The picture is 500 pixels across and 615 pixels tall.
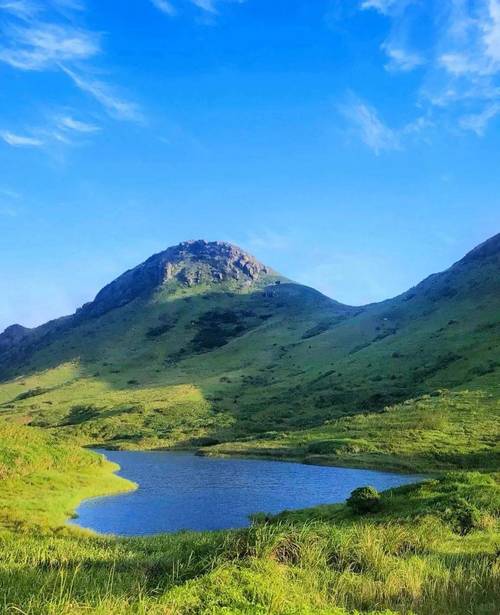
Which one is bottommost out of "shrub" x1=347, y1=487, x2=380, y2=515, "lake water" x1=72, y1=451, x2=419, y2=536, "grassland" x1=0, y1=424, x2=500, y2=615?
"lake water" x1=72, y1=451, x2=419, y2=536

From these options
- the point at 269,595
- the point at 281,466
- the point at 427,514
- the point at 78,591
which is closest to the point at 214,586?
the point at 269,595

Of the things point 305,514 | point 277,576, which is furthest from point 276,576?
point 305,514

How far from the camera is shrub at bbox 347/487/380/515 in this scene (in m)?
36.9

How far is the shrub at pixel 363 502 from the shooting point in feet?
121

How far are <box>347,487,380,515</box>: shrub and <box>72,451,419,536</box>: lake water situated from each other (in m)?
12.8

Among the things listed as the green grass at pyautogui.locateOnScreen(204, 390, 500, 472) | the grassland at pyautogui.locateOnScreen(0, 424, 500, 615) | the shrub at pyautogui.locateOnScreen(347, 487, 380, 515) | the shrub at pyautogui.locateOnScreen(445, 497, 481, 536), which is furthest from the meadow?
the green grass at pyautogui.locateOnScreen(204, 390, 500, 472)

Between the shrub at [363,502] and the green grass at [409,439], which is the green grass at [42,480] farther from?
the green grass at [409,439]

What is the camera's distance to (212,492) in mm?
64438

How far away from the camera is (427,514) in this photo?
31188mm

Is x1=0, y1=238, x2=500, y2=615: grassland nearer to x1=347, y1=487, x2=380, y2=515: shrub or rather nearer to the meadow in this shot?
the meadow

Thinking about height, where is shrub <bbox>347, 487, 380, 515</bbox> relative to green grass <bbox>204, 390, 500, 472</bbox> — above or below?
above

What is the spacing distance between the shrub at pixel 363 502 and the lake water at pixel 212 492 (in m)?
12.8

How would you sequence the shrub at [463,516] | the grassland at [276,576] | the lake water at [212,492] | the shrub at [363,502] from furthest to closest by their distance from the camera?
the lake water at [212,492] < the shrub at [363,502] < the shrub at [463,516] < the grassland at [276,576]

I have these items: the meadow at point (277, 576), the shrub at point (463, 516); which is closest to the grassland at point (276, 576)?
the meadow at point (277, 576)
